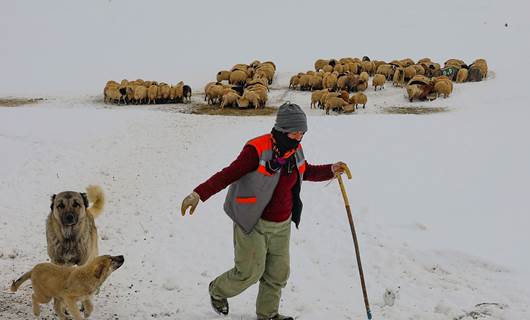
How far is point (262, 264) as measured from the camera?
469 centimetres

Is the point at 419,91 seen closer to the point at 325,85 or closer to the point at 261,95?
the point at 325,85

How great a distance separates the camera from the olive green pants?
461cm

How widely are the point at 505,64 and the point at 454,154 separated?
17.4 metres

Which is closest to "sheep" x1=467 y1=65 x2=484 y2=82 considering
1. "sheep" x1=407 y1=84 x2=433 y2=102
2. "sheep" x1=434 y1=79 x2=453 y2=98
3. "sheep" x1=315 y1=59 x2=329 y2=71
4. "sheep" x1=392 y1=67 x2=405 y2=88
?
"sheep" x1=392 y1=67 x2=405 y2=88

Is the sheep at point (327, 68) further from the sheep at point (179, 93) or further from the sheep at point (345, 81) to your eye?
the sheep at point (179, 93)

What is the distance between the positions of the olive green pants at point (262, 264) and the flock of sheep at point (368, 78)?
14029 mm

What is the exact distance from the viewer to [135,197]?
9.30 metres

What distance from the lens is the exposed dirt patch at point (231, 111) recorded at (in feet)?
59.6

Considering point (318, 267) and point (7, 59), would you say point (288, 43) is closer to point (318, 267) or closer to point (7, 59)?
point (7, 59)

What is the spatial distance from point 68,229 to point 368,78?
20.5m

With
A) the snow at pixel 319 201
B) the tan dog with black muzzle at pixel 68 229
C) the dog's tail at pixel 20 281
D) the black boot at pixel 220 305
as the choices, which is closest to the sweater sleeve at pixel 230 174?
the black boot at pixel 220 305

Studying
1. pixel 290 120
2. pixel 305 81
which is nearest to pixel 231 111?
pixel 305 81

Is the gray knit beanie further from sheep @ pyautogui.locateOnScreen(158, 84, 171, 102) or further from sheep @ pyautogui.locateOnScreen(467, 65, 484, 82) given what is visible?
sheep @ pyautogui.locateOnScreen(467, 65, 484, 82)

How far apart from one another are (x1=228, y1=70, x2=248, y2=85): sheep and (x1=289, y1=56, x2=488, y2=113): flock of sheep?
7.85 feet
